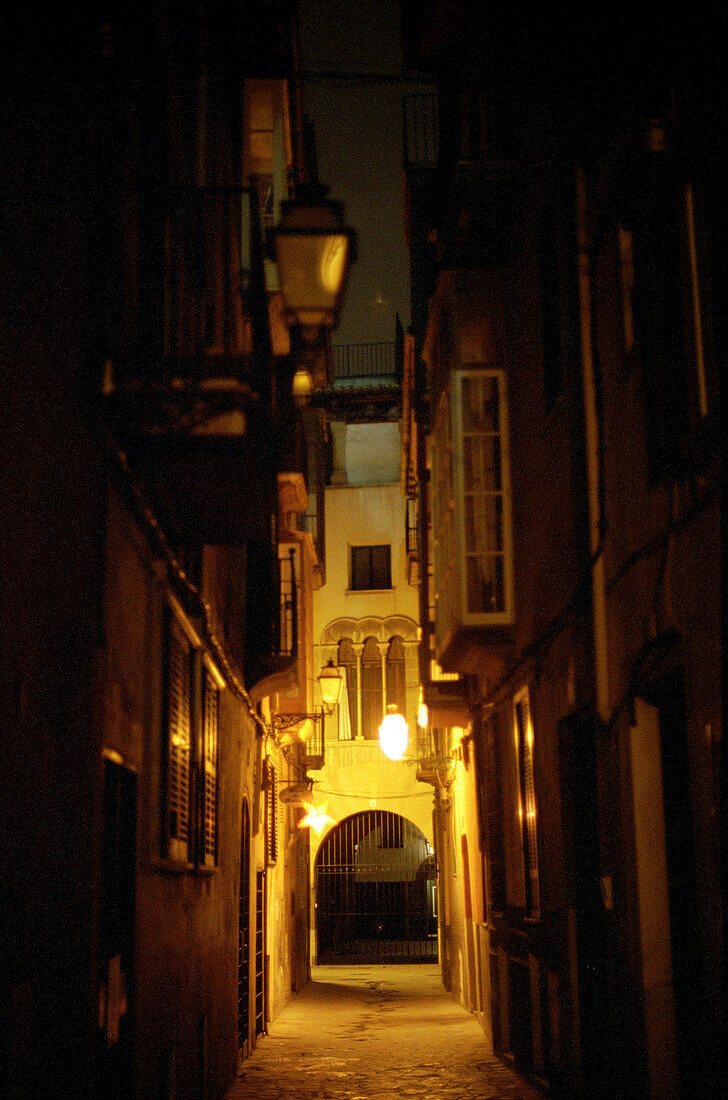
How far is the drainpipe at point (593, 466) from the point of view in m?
7.95

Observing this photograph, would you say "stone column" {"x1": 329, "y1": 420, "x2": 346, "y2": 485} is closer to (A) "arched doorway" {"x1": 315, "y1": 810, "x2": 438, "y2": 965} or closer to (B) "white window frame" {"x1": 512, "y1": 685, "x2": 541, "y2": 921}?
(A) "arched doorway" {"x1": 315, "y1": 810, "x2": 438, "y2": 965}

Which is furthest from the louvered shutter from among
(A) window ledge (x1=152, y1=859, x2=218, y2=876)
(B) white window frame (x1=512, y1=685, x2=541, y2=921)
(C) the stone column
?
(C) the stone column

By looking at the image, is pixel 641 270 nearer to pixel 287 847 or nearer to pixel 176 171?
pixel 176 171

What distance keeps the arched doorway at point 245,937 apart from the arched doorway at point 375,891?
1518cm

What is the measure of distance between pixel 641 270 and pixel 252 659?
9950 millimetres

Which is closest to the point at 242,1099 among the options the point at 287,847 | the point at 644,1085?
the point at 644,1085

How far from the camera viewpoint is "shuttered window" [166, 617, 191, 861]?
350 inches

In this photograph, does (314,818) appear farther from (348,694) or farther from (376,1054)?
(376,1054)

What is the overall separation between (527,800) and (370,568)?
884 inches

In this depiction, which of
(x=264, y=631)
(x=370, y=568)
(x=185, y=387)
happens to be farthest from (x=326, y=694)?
(x=185, y=387)

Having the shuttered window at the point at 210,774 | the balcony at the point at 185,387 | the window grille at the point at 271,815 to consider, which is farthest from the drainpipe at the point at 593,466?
the window grille at the point at 271,815

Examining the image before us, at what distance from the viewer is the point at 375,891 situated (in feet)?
114

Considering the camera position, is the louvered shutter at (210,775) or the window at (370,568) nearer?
the louvered shutter at (210,775)

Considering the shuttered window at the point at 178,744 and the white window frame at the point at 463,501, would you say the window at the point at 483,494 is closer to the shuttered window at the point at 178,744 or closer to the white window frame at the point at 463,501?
the white window frame at the point at 463,501
